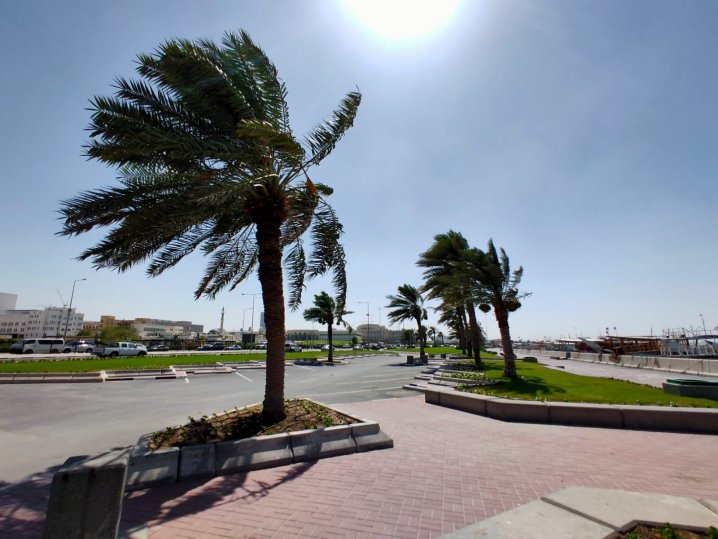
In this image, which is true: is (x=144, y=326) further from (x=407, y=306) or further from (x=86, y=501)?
(x=86, y=501)

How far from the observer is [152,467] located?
527cm

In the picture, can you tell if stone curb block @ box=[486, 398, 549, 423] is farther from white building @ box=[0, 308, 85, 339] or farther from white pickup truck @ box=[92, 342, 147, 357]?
white building @ box=[0, 308, 85, 339]

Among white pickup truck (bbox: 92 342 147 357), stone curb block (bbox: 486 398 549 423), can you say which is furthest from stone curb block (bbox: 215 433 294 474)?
white pickup truck (bbox: 92 342 147 357)

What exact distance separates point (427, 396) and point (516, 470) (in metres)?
6.59

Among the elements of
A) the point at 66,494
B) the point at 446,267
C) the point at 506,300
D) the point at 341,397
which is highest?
the point at 446,267

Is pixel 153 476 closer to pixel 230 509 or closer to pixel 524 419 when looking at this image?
pixel 230 509

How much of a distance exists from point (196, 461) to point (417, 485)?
349 centimetres

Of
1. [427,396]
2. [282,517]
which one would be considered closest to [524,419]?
[427,396]

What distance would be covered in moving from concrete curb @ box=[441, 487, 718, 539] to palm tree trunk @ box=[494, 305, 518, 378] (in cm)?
1324

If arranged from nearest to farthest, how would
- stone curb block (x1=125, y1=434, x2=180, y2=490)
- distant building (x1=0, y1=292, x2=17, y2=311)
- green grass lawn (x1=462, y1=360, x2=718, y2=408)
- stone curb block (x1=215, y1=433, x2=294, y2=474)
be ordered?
stone curb block (x1=125, y1=434, x2=180, y2=490), stone curb block (x1=215, y1=433, x2=294, y2=474), green grass lawn (x1=462, y1=360, x2=718, y2=408), distant building (x1=0, y1=292, x2=17, y2=311)

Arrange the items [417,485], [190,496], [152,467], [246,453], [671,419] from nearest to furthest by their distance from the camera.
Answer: [190,496] → [417,485] → [152,467] → [246,453] → [671,419]

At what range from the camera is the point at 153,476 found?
5.14 meters

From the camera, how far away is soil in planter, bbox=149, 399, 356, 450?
20.9ft

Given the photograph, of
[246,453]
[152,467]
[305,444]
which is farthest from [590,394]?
[152,467]
